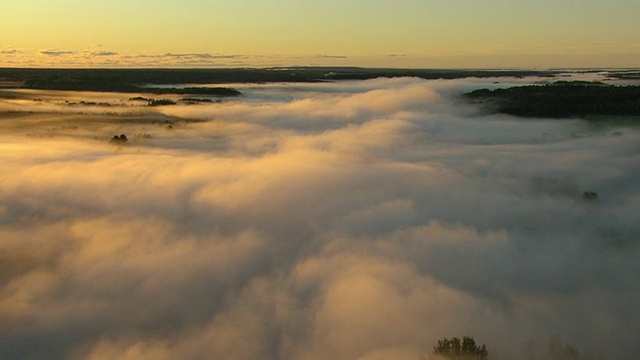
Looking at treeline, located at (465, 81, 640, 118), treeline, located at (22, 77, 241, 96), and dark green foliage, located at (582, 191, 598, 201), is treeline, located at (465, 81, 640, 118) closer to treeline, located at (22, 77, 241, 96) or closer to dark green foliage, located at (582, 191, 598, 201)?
dark green foliage, located at (582, 191, 598, 201)

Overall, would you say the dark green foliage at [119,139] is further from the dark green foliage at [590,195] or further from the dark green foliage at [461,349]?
the dark green foliage at [461,349]

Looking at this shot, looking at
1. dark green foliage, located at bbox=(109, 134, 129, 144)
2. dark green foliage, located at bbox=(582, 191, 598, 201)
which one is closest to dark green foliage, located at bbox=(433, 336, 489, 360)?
dark green foliage, located at bbox=(582, 191, 598, 201)

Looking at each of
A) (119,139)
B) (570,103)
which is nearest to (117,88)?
(119,139)

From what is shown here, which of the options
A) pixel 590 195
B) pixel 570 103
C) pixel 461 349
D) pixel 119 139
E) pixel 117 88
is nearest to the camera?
pixel 461 349

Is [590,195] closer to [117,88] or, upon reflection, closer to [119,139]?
[119,139]


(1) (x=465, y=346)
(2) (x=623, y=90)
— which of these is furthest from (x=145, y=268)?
(2) (x=623, y=90)
